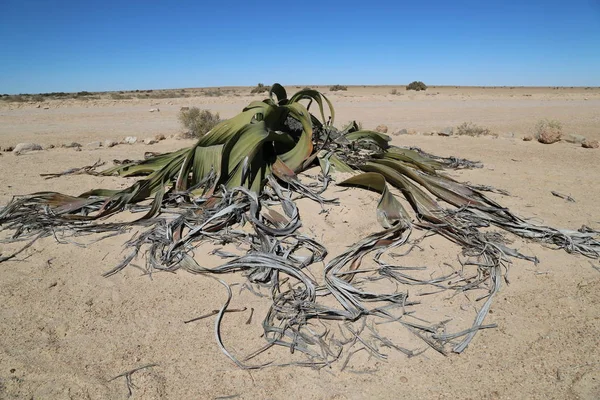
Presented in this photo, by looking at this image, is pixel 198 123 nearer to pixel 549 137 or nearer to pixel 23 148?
pixel 23 148

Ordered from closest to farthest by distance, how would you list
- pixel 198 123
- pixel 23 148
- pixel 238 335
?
pixel 238 335 → pixel 23 148 → pixel 198 123

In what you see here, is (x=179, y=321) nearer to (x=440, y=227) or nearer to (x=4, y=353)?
A: (x=4, y=353)

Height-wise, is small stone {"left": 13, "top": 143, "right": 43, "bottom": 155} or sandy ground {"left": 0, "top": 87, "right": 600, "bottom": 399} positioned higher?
small stone {"left": 13, "top": 143, "right": 43, "bottom": 155}

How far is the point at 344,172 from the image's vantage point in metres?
3.65

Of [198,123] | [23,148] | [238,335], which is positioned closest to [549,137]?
[198,123]

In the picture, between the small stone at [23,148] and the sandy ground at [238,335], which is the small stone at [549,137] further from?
the small stone at [23,148]

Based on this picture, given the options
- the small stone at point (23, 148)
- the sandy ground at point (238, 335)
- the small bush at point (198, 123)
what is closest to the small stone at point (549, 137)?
the sandy ground at point (238, 335)

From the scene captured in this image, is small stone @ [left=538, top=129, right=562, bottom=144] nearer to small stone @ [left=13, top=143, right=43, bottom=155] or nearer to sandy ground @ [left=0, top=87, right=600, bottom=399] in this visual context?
sandy ground @ [left=0, top=87, right=600, bottom=399]

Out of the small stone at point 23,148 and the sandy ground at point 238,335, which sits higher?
the small stone at point 23,148

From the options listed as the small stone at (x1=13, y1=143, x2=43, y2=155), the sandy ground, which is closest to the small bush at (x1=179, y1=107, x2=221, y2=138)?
the small stone at (x1=13, y1=143, x2=43, y2=155)

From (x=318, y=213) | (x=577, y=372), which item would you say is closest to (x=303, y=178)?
(x=318, y=213)

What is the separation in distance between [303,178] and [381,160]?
73cm

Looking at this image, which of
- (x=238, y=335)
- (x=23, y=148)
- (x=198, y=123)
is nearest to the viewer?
(x=238, y=335)

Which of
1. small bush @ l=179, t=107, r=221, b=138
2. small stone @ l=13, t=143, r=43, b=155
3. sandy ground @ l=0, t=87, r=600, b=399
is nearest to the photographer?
sandy ground @ l=0, t=87, r=600, b=399
